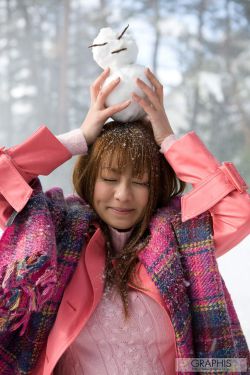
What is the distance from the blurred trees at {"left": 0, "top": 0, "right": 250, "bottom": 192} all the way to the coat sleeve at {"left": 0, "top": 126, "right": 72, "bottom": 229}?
1508mm

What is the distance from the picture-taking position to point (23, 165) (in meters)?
0.88

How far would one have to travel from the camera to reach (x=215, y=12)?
2350 millimetres

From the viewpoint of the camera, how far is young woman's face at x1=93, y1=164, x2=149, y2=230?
0.89m

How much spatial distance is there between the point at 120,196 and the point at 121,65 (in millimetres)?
253

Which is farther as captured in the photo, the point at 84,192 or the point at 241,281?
the point at 241,281

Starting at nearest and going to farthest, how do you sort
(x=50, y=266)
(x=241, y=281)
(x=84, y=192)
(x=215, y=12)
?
(x=50, y=266)
(x=84, y=192)
(x=241, y=281)
(x=215, y=12)

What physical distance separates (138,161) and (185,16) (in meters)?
1.70

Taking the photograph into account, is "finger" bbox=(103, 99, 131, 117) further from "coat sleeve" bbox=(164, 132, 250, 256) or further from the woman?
"coat sleeve" bbox=(164, 132, 250, 256)

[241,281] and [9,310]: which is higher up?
[9,310]

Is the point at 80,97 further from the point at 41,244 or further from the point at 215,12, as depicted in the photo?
the point at 41,244

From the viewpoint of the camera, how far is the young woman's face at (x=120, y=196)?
0.89 metres

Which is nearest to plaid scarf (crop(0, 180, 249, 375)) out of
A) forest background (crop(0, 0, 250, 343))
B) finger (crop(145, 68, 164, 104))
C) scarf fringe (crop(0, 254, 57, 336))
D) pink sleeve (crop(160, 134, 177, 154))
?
scarf fringe (crop(0, 254, 57, 336))

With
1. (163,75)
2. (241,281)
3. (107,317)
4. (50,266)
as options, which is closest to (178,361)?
(107,317)

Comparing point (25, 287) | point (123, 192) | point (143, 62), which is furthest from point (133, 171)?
point (143, 62)
